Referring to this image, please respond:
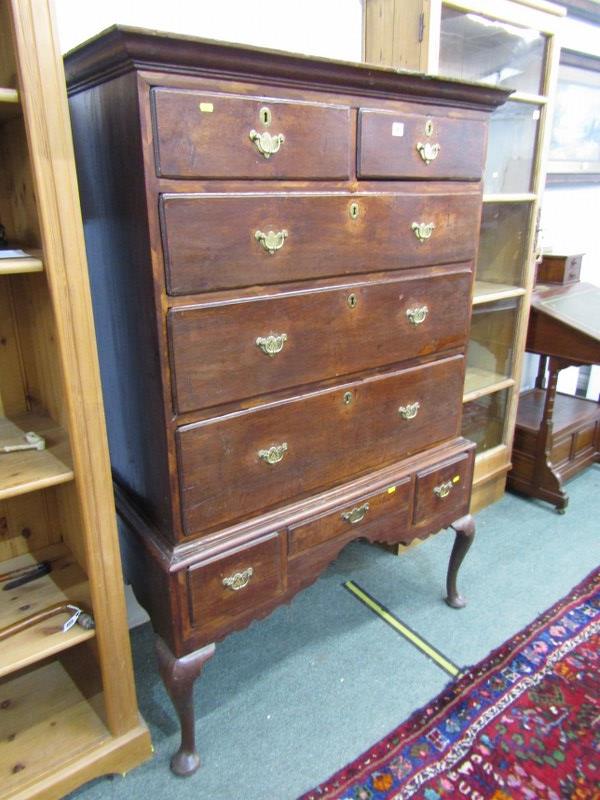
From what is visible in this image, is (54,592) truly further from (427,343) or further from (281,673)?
(427,343)

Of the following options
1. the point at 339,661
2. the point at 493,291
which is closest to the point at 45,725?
the point at 339,661

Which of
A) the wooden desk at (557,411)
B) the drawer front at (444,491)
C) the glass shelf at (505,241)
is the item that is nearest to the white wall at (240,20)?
the glass shelf at (505,241)

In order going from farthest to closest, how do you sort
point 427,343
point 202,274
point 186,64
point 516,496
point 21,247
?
point 516,496
point 427,343
point 21,247
point 202,274
point 186,64

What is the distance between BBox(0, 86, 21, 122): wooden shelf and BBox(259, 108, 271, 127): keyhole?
0.45 m

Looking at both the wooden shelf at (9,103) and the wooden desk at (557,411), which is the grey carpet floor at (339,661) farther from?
the wooden shelf at (9,103)

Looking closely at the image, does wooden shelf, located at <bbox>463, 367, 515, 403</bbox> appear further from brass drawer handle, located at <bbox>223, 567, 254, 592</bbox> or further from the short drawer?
brass drawer handle, located at <bbox>223, 567, 254, 592</bbox>

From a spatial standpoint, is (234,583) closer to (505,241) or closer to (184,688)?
(184,688)

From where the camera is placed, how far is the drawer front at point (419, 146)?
1372 mm

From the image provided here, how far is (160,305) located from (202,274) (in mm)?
107

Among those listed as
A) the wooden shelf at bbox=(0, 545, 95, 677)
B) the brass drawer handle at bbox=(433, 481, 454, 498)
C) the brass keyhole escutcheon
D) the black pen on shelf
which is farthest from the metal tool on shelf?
the brass keyhole escutcheon

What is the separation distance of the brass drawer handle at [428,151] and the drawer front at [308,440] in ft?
1.83

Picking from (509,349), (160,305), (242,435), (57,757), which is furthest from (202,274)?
(509,349)

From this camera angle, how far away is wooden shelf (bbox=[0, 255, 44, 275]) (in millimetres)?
1058

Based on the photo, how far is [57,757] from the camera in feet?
4.64
